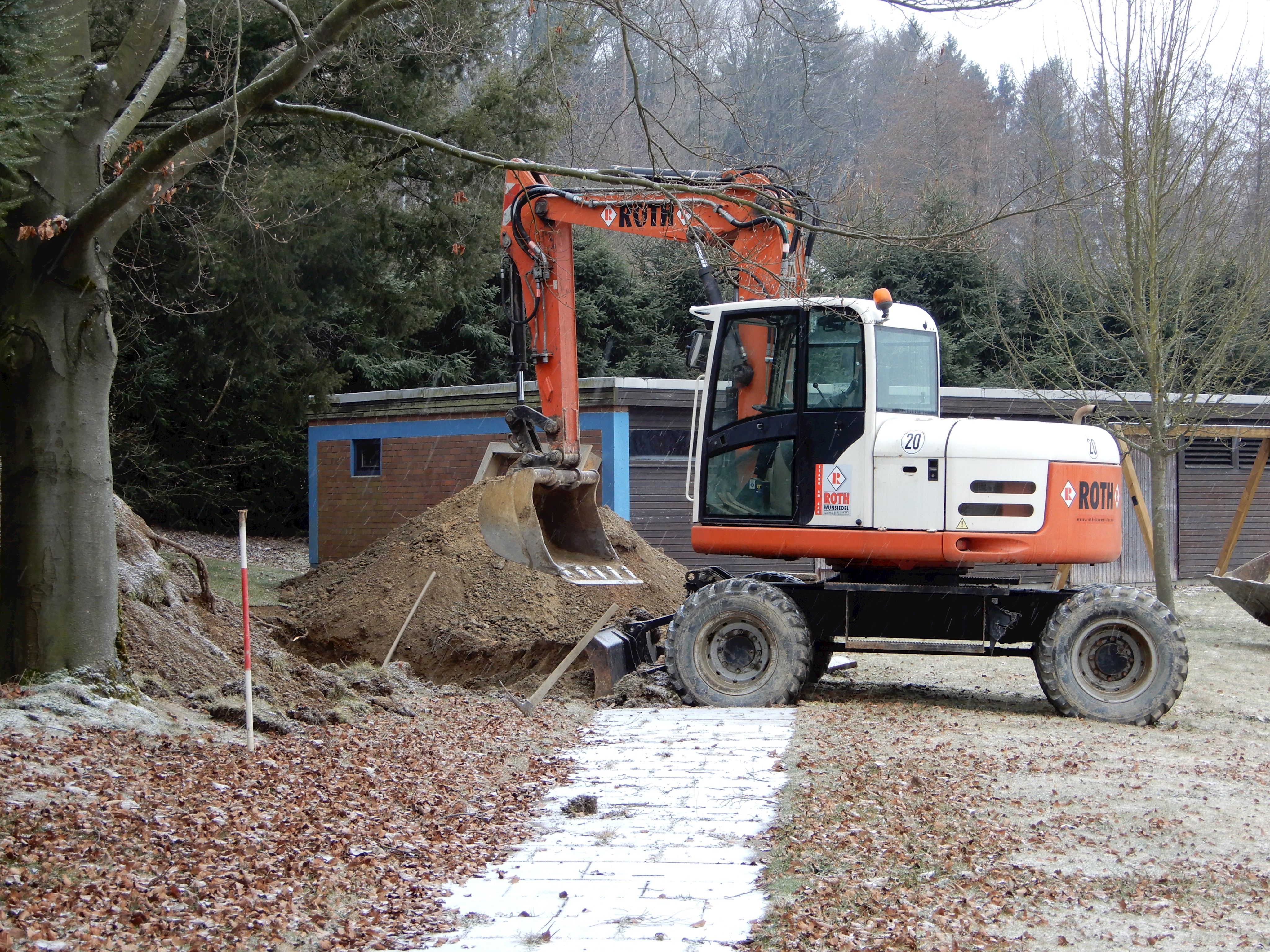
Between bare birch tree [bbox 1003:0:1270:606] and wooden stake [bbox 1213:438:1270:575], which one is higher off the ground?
bare birch tree [bbox 1003:0:1270:606]

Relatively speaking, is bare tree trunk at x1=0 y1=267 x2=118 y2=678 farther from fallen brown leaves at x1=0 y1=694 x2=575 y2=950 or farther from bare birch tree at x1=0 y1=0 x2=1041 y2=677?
fallen brown leaves at x1=0 y1=694 x2=575 y2=950

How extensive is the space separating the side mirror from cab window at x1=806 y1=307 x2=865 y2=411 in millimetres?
779

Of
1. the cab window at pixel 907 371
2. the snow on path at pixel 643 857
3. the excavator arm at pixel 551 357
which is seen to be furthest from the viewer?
the excavator arm at pixel 551 357

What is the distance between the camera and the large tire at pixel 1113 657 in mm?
8539

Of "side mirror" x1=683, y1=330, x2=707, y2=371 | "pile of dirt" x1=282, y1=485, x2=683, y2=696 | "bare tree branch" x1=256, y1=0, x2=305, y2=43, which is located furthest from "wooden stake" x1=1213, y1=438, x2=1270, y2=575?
"bare tree branch" x1=256, y1=0, x2=305, y2=43

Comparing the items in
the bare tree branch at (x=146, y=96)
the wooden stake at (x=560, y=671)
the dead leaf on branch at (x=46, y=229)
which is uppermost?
the bare tree branch at (x=146, y=96)

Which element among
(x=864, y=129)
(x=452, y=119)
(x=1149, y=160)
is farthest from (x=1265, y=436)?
(x=864, y=129)

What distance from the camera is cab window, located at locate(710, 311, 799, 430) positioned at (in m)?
9.09

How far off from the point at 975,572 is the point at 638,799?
6.01 metres

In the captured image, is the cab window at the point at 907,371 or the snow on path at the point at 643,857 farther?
the cab window at the point at 907,371

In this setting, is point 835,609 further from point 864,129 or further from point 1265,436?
point 864,129

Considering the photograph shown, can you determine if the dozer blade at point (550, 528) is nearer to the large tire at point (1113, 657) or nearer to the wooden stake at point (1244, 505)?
the large tire at point (1113, 657)

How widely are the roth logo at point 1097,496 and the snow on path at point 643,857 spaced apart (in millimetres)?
2890

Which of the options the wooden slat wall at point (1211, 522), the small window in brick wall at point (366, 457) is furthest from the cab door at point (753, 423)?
the wooden slat wall at point (1211, 522)
